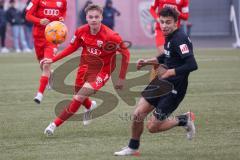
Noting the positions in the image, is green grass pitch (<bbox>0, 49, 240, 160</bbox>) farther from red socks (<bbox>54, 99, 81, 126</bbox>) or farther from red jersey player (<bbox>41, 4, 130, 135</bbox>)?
red jersey player (<bbox>41, 4, 130, 135</bbox>)

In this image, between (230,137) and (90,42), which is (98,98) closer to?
(90,42)

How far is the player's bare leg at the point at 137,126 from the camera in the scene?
8406 millimetres

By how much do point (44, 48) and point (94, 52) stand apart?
4.06 m

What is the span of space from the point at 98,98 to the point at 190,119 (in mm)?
5782

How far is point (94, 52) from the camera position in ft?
34.0

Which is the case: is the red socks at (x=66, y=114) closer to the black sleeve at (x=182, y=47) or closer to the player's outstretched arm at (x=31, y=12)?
the black sleeve at (x=182, y=47)

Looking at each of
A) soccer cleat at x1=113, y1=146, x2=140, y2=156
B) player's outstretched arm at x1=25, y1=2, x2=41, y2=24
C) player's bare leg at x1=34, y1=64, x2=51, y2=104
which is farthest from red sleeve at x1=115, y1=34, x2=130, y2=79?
player's outstretched arm at x1=25, y1=2, x2=41, y2=24

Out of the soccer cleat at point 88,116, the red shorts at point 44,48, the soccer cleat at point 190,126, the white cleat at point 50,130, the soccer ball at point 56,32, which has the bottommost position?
the soccer cleat at point 88,116

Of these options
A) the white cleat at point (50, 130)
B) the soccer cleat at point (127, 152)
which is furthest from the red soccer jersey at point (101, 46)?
the soccer cleat at point (127, 152)

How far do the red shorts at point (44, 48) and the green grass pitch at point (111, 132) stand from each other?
95 centimetres

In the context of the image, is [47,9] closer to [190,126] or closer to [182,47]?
[190,126]

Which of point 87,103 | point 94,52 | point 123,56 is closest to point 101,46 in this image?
point 94,52

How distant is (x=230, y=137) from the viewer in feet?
31.5

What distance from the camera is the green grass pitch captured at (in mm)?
8562
